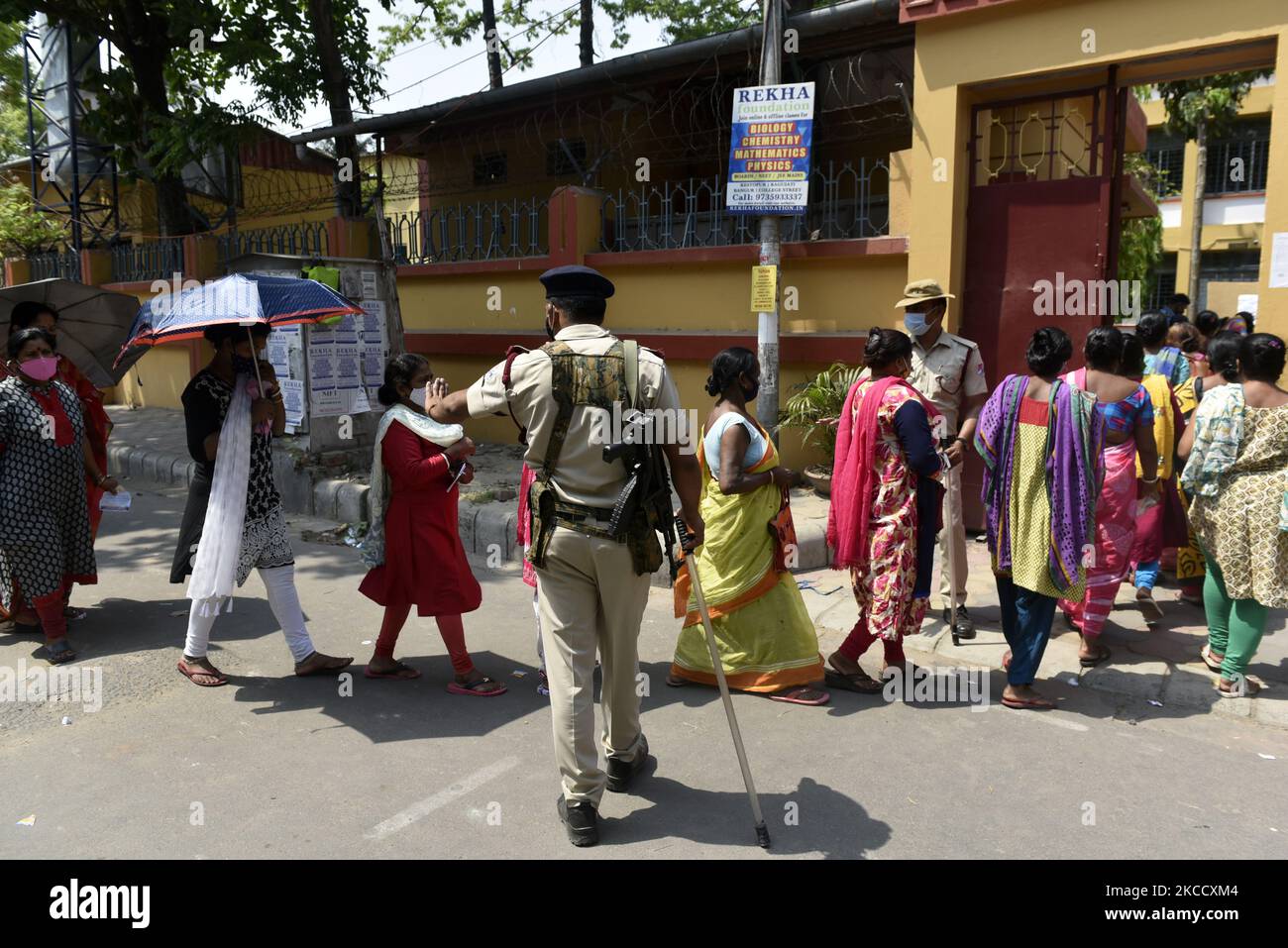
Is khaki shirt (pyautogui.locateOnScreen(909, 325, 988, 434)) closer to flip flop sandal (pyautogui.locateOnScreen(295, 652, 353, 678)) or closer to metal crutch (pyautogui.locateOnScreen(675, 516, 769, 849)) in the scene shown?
metal crutch (pyautogui.locateOnScreen(675, 516, 769, 849))

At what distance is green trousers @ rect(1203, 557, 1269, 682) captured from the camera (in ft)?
13.8

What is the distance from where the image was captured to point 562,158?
13.8 m

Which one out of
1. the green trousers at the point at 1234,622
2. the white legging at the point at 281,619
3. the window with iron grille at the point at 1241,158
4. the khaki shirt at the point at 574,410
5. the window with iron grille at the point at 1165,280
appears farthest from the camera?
the window with iron grille at the point at 1165,280

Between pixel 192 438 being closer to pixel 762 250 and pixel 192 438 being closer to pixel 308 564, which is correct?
pixel 308 564

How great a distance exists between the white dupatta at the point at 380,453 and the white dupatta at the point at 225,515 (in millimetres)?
596

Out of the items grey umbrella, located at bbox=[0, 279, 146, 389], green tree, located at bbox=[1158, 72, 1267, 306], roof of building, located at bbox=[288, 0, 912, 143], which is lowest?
grey umbrella, located at bbox=[0, 279, 146, 389]

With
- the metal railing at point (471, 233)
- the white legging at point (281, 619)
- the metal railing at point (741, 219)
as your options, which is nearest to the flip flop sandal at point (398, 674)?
the white legging at point (281, 619)

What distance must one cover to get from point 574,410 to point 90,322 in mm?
4430

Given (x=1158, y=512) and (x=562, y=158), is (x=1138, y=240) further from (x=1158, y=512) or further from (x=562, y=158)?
(x=1158, y=512)

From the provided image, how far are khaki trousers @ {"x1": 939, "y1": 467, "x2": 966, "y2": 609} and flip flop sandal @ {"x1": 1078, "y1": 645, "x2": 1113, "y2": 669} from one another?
0.69 m

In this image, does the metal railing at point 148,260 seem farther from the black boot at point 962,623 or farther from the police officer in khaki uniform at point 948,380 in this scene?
the black boot at point 962,623

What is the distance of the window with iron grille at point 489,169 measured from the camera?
14.5 metres

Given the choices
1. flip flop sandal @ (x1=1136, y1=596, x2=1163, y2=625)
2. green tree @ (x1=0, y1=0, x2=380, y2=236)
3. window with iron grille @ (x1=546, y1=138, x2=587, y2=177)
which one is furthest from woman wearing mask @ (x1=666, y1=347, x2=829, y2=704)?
window with iron grille @ (x1=546, y1=138, x2=587, y2=177)

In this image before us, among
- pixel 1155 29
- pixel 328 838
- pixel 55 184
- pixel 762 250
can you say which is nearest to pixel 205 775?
pixel 328 838
